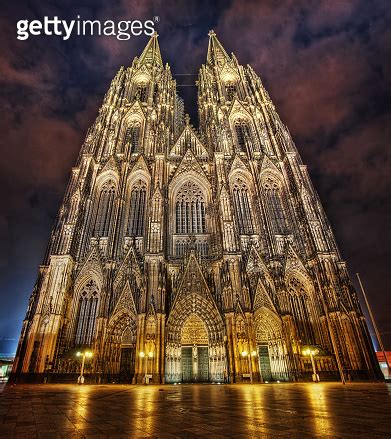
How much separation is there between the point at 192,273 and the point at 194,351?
571 centimetres

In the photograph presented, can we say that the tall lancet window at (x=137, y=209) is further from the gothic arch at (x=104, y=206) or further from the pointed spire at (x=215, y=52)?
the pointed spire at (x=215, y=52)

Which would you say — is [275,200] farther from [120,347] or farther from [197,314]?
[120,347]

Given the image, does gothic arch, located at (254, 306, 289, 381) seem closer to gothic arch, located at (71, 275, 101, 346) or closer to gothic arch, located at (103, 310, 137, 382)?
gothic arch, located at (103, 310, 137, 382)

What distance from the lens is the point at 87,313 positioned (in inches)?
782

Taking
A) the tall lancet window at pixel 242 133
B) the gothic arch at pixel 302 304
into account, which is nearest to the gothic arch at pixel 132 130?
the tall lancet window at pixel 242 133

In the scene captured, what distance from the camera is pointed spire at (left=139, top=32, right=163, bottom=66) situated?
4228 centimetres

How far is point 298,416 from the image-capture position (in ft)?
14.3

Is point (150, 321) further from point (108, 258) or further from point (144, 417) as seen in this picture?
point (144, 417)

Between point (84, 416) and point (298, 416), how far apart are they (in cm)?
375

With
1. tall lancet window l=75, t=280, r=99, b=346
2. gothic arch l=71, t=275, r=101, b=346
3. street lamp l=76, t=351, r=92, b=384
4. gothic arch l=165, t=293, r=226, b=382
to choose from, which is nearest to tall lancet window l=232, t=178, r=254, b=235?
gothic arch l=165, t=293, r=226, b=382

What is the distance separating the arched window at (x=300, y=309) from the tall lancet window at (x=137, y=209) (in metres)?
13.9

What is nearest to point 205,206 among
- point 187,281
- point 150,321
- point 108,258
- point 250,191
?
point 250,191

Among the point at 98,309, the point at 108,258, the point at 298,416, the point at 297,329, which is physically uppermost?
the point at 108,258

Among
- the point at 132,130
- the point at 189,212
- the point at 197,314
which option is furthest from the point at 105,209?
the point at 197,314
